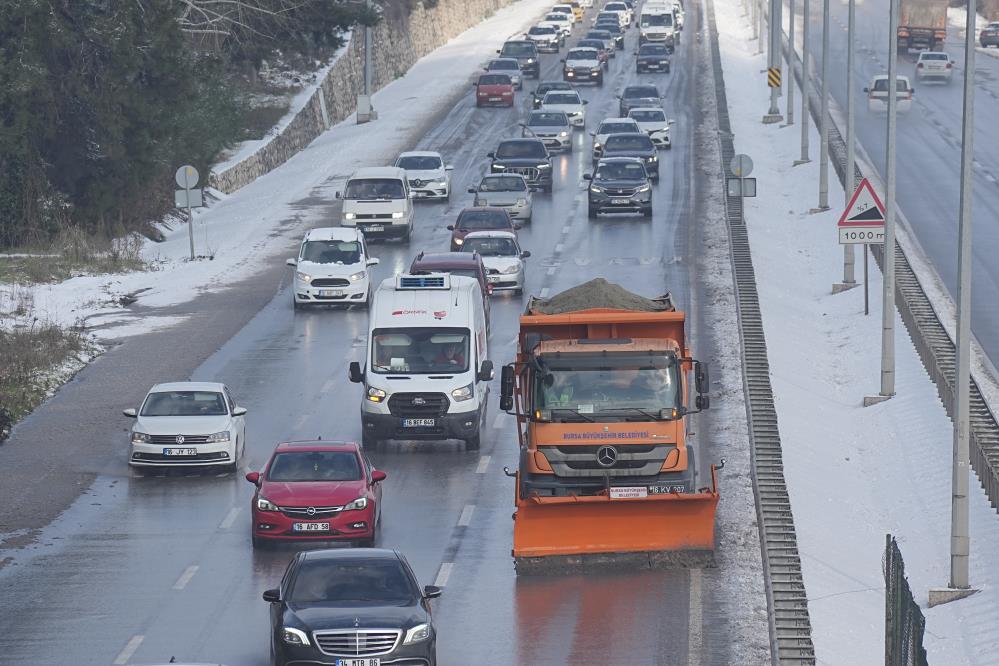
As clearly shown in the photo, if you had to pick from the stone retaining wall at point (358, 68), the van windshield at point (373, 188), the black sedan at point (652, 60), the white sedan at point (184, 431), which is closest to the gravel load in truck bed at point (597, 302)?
the white sedan at point (184, 431)

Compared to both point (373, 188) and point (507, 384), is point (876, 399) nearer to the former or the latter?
point (507, 384)

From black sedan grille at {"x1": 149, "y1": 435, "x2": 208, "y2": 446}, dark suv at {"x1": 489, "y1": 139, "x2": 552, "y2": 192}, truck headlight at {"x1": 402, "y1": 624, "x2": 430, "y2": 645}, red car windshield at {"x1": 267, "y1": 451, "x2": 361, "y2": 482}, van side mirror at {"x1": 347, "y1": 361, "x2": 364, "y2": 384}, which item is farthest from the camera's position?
dark suv at {"x1": 489, "y1": 139, "x2": 552, "y2": 192}

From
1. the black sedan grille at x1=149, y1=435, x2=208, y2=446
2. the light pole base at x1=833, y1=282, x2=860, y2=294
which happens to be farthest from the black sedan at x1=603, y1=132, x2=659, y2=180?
the black sedan grille at x1=149, y1=435, x2=208, y2=446

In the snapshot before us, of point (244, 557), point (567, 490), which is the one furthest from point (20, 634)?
point (567, 490)

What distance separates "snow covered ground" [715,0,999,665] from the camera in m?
Result: 23.0

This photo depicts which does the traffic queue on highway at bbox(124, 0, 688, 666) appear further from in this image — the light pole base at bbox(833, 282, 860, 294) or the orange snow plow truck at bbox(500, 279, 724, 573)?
the light pole base at bbox(833, 282, 860, 294)

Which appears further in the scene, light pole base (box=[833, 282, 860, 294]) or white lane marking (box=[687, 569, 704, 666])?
light pole base (box=[833, 282, 860, 294])

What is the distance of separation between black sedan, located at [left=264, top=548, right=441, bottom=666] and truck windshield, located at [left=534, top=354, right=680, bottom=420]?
4.28 meters

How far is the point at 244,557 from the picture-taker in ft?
79.2

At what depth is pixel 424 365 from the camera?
30.2 metres

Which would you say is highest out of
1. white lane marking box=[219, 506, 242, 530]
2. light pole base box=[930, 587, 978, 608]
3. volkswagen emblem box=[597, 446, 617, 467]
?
volkswagen emblem box=[597, 446, 617, 467]

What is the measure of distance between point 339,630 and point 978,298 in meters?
→ 29.2

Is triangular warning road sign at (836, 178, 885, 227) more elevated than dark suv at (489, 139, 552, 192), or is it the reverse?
triangular warning road sign at (836, 178, 885, 227)

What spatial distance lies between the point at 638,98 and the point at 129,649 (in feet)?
195
